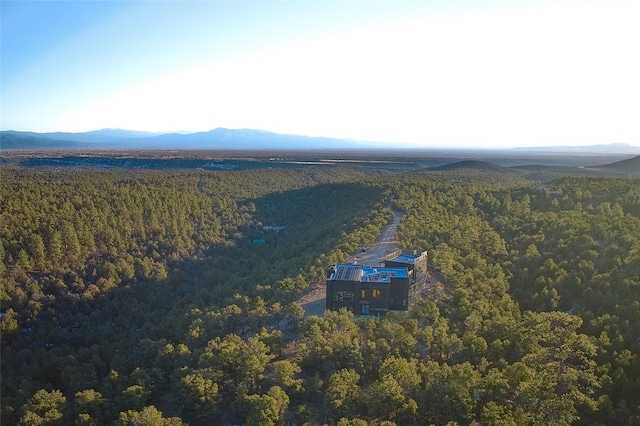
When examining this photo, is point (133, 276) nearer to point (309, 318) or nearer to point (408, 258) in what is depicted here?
point (309, 318)

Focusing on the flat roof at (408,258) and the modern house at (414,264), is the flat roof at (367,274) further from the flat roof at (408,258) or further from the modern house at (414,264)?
the flat roof at (408,258)

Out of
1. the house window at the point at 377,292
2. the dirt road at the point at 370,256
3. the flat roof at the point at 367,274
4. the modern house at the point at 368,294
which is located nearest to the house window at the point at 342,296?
the modern house at the point at 368,294

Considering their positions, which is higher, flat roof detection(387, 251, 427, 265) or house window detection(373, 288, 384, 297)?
flat roof detection(387, 251, 427, 265)

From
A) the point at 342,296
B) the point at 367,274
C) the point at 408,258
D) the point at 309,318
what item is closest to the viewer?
the point at 309,318

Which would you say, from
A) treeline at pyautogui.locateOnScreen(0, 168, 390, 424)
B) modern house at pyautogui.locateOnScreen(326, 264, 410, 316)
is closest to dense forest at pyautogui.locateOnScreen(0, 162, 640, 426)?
treeline at pyautogui.locateOnScreen(0, 168, 390, 424)

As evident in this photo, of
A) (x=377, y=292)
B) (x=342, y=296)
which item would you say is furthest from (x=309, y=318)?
(x=377, y=292)

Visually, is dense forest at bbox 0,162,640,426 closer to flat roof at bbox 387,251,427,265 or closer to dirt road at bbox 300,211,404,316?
dirt road at bbox 300,211,404,316

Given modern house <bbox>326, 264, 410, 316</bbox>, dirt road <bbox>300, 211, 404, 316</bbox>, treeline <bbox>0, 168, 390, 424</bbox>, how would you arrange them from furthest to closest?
dirt road <bbox>300, 211, 404, 316</bbox>
modern house <bbox>326, 264, 410, 316</bbox>
treeline <bbox>0, 168, 390, 424</bbox>

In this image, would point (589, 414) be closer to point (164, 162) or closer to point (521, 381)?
point (521, 381)
